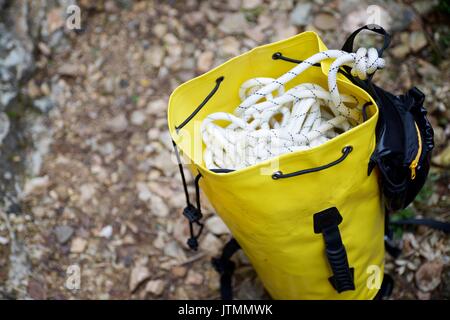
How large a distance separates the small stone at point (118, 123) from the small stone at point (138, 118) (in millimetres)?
30

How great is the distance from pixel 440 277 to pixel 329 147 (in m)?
0.85

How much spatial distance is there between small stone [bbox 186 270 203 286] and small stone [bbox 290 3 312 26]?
112cm

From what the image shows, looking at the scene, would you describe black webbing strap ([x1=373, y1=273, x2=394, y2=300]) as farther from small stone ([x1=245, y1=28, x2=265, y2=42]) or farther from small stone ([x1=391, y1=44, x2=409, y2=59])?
small stone ([x1=245, y1=28, x2=265, y2=42])

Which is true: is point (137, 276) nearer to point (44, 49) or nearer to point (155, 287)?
point (155, 287)

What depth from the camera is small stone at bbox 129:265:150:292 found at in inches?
71.2

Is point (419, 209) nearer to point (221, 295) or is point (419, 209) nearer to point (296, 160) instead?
point (221, 295)

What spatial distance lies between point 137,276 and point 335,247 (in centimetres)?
81

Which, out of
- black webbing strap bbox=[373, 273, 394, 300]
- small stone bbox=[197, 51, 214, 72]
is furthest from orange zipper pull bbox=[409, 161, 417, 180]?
small stone bbox=[197, 51, 214, 72]

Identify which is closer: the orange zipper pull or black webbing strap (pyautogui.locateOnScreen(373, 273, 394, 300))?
the orange zipper pull

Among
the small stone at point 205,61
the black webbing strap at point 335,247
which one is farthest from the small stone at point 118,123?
the black webbing strap at point 335,247

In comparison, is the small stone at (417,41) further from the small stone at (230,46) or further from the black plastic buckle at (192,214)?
the black plastic buckle at (192,214)

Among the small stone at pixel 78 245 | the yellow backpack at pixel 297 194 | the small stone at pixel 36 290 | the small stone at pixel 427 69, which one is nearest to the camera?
the yellow backpack at pixel 297 194

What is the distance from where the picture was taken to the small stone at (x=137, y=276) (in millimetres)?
1809

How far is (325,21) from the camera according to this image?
2.16 metres
